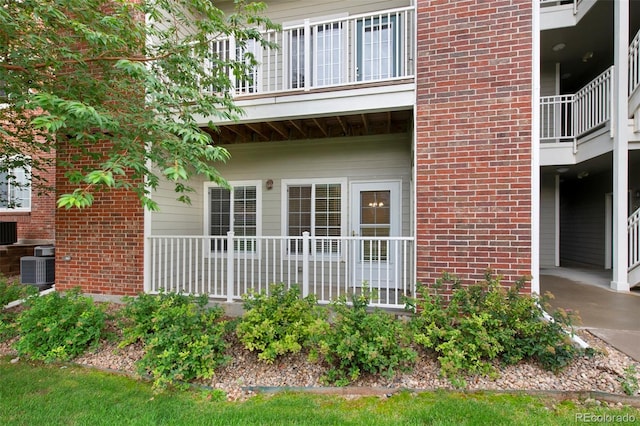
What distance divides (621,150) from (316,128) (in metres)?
5.87

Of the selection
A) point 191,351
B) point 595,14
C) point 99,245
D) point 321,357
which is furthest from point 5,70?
point 595,14

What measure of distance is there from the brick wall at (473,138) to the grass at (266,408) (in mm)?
1537

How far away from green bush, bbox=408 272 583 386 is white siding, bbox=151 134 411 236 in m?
2.66

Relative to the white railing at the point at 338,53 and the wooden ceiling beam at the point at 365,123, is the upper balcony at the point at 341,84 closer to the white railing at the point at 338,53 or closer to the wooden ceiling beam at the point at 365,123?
the white railing at the point at 338,53

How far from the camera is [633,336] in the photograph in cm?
357

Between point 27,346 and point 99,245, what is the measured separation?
1999 mm

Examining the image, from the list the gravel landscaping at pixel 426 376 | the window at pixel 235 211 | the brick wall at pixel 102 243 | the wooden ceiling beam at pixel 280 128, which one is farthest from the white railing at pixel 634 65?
the brick wall at pixel 102 243

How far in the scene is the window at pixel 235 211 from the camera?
22.0 feet

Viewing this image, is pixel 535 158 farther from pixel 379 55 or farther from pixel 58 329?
pixel 58 329

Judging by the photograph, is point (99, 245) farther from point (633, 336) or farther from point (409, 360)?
point (633, 336)

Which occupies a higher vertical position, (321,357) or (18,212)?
(18,212)

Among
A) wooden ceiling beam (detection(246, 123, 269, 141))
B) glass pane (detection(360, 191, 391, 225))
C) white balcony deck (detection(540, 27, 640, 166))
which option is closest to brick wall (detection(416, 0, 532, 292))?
glass pane (detection(360, 191, 391, 225))

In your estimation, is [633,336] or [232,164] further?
[232,164]

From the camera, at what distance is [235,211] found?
6789mm
